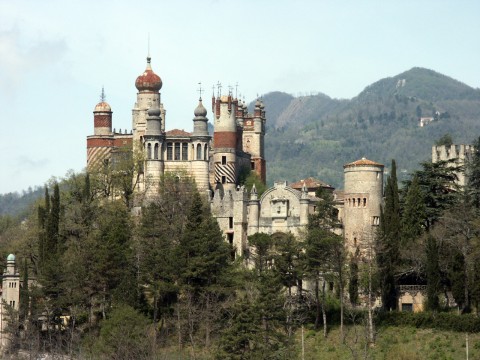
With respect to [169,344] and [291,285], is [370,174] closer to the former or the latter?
[291,285]

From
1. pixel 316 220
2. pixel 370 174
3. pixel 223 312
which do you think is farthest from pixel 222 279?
pixel 370 174

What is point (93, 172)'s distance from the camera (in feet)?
302

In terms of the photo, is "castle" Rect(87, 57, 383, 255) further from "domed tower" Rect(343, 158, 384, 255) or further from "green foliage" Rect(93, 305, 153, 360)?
"green foliage" Rect(93, 305, 153, 360)

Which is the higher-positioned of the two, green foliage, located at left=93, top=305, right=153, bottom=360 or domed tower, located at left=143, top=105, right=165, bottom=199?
domed tower, located at left=143, top=105, right=165, bottom=199

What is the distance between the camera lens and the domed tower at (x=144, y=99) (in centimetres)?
9506

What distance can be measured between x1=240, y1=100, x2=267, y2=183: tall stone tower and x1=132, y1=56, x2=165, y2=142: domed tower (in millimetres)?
7672

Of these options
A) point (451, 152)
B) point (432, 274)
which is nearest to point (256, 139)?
point (451, 152)

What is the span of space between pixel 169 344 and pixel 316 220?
11.0 m

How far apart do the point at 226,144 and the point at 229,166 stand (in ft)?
5.31

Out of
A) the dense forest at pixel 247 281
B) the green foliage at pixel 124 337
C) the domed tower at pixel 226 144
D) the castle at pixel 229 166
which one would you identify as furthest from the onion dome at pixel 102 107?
the green foliage at pixel 124 337

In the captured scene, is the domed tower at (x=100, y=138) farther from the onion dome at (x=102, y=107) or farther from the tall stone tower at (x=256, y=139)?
the tall stone tower at (x=256, y=139)

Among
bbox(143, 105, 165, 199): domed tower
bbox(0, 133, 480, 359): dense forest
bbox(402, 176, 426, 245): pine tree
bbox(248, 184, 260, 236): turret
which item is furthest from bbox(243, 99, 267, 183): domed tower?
bbox(402, 176, 426, 245): pine tree

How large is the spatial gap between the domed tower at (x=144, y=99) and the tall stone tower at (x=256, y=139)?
767cm

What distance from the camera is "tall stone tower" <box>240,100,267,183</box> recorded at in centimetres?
9906
